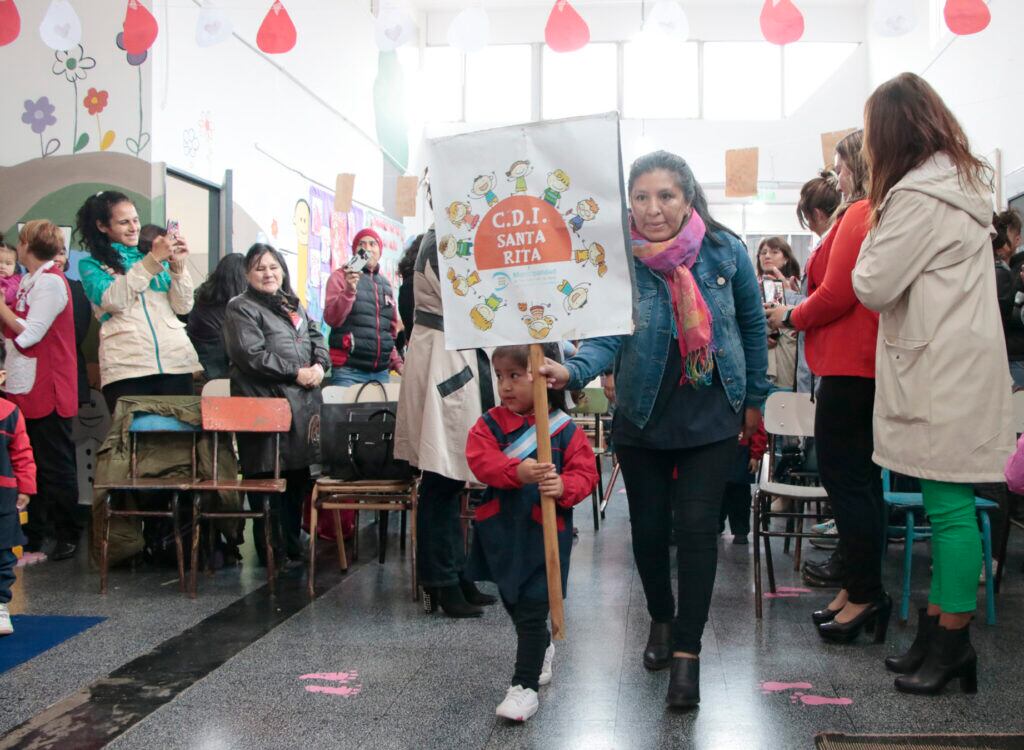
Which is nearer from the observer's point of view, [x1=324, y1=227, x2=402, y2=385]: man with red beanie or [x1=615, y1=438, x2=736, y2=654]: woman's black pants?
[x1=615, y1=438, x2=736, y2=654]: woman's black pants

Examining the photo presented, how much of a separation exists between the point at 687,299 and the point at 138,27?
3.81 m

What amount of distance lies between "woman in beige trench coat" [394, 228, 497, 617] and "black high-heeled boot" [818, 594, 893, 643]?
1.25 meters

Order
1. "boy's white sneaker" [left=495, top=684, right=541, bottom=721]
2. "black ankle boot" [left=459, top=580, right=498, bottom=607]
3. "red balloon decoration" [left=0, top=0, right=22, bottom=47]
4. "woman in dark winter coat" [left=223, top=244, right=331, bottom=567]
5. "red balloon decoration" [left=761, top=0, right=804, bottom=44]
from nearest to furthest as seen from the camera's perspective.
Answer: "boy's white sneaker" [left=495, top=684, right=541, bottom=721], "black ankle boot" [left=459, top=580, right=498, bottom=607], "woman in dark winter coat" [left=223, top=244, right=331, bottom=567], "red balloon decoration" [left=0, top=0, right=22, bottom=47], "red balloon decoration" [left=761, top=0, right=804, bottom=44]

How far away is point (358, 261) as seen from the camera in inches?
218

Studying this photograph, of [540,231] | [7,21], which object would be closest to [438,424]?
[540,231]

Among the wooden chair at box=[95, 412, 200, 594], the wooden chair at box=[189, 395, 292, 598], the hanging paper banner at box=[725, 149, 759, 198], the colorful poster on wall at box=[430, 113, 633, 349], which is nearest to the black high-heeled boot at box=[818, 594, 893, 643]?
the colorful poster on wall at box=[430, 113, 633, 349]

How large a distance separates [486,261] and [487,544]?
30.6 inches

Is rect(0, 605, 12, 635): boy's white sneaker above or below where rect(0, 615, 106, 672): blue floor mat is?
above

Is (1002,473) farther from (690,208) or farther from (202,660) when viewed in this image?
(202,660)

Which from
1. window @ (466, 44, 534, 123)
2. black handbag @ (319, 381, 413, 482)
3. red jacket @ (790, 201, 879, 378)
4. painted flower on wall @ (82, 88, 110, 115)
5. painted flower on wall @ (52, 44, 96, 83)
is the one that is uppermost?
window @ (466, 44, 534, 123)

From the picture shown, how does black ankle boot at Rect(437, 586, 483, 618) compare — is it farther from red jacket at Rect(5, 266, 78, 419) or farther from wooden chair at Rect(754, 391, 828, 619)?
red jacket at Rect(5, 266, 78, 419)

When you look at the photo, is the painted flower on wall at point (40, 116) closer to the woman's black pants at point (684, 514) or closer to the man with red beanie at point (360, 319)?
the man with red beanie at point (360, 319)

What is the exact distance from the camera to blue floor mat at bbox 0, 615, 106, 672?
3.26 meters

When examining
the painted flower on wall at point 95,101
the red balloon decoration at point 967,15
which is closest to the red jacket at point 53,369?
the painted flower on wall at point 95,101
